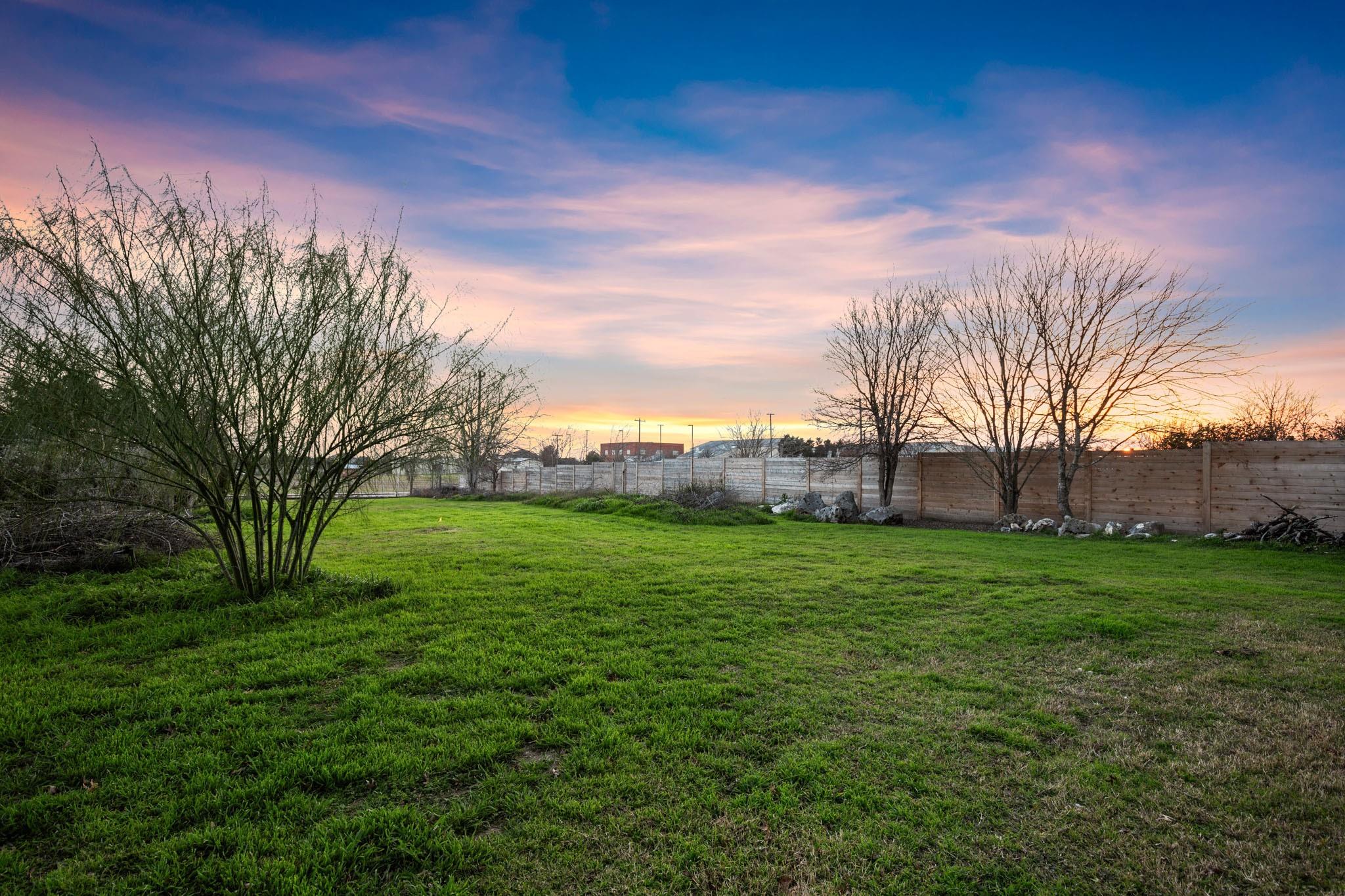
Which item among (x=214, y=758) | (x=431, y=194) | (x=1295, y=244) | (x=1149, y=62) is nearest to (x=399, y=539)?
(x=431, y=194)

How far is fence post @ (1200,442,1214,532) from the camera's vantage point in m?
11.5

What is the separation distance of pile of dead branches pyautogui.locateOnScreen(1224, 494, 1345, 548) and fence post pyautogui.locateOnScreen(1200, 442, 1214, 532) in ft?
1.86

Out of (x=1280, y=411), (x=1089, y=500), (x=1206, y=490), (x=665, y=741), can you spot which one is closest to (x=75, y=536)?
(x=665, y=741)

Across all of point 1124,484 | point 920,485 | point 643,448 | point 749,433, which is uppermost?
point 749,433

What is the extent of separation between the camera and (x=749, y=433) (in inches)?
1909

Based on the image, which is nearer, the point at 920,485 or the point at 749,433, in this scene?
the point at 920,485

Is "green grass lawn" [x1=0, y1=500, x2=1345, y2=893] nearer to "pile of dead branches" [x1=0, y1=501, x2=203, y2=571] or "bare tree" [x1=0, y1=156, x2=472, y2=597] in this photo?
"pile of dead branches" [x1=0, y1=501, x2=203, y2=571]

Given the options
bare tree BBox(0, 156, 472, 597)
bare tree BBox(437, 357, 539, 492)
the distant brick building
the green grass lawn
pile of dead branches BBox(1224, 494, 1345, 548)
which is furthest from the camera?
the distant brick building

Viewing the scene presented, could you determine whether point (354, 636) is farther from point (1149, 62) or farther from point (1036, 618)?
point (1149, 62)

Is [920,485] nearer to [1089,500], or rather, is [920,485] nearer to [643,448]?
[1089,500]

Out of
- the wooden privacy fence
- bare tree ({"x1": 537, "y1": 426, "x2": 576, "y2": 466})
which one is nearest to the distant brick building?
bare tree ({"x1": 537, "y1": 426, "x2": 576, "y2": 466})

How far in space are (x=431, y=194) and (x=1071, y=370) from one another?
14486 millimetres

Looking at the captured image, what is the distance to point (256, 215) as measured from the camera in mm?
5645

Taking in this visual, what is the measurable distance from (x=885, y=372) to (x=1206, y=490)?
312 inches
